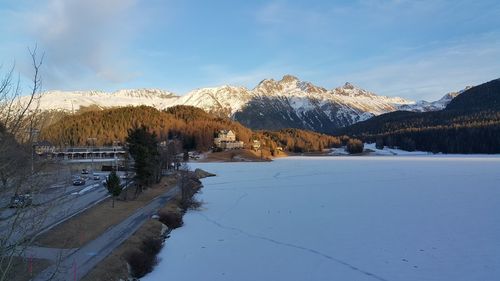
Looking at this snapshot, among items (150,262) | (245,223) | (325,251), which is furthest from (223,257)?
(245,223)

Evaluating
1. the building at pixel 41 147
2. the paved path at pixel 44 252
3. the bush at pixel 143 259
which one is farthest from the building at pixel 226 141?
the building at pixel 41 147

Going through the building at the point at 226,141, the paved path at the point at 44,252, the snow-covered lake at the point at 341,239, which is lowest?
the snow-covered lake at the point at 341,239

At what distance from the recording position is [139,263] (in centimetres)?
2233

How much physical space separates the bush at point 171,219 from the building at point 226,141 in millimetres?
145821

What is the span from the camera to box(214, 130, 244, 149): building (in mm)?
185250

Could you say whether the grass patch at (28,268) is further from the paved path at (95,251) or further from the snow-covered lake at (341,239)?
the snow-covered lake at (341,239)

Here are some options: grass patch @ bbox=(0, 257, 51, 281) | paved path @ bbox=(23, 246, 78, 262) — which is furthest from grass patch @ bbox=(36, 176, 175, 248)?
grass patch @ bbox=(0, 257, 51, 281)

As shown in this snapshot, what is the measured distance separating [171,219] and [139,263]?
13034mm

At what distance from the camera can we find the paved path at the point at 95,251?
18.6m

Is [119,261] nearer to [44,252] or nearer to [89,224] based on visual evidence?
[44,252]

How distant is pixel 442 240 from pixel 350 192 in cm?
2506

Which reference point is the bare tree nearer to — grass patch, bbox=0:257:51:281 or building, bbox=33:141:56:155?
building, bbox=33:141:56:155

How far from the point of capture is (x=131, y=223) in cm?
3244

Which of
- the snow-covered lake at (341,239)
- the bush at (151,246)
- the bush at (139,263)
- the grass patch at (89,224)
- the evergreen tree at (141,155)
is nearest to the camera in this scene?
the snow-covered lake at (341,239)
